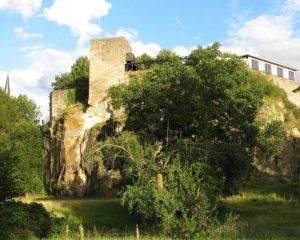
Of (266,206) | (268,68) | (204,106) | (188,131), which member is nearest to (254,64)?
(268,68)

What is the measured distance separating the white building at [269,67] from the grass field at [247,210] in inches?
829

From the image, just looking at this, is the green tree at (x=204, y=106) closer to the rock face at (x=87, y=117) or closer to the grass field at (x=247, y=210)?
the grass field at (x=247, y=210)

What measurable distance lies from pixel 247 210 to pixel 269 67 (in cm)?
3005

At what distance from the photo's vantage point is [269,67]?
62812 millimetres

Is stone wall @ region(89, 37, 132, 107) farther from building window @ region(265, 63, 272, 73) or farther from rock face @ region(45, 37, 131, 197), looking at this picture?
building window @ region(265, 63, 272, 73)

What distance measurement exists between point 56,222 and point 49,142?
1214 inches

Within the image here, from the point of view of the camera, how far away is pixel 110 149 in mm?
31375

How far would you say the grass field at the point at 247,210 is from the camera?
31638 millimetres

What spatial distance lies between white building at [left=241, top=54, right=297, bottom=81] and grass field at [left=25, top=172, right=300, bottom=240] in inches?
829

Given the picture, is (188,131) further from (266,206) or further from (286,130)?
(286,130)

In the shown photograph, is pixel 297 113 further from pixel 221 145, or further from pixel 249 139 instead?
pixel 221 145

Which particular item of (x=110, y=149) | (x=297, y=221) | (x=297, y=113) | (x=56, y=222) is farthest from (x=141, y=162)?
(x=297, y=113)

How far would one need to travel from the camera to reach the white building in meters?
60.9

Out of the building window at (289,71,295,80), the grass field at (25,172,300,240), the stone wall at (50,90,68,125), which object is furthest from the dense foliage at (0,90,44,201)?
the building window at (289,71,295,80)
